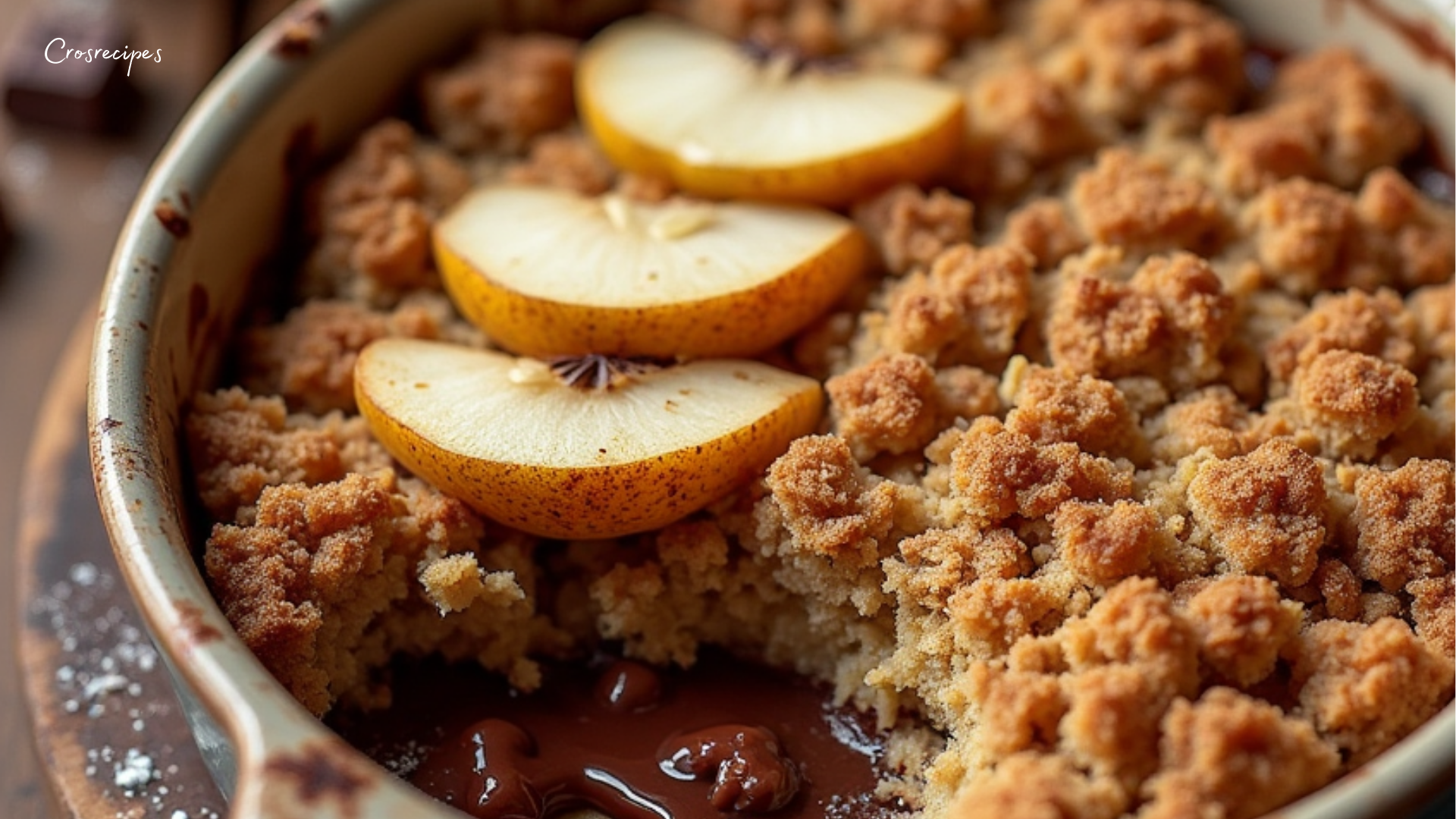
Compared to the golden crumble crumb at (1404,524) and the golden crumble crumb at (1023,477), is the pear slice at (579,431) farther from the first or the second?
the golden crumble crumb at (1404,524)

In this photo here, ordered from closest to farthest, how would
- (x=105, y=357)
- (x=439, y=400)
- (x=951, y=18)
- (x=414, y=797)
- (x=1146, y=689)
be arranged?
(x=414, y=797) < (x=1146, y=689) < (x=105, y=357) < (x=439, y=400) < (x=951, y=18)

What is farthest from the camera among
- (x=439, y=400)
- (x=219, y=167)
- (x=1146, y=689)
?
(x=219, y=167)

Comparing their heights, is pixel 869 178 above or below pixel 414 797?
above

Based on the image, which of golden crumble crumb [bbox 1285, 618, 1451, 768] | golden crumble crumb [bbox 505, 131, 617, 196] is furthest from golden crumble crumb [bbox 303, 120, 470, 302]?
golden crumble crumb [bbox 1285, 618, 1451, 768]

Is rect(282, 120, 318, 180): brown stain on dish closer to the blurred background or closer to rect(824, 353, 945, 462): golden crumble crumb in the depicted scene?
the blurred background

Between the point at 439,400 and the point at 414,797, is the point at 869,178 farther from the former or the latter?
the point at 414,797

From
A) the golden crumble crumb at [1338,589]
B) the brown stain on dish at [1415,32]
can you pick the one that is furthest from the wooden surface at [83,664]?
the brown stain on dish at [1415,32]

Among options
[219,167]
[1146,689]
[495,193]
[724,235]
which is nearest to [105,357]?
[219,167]
